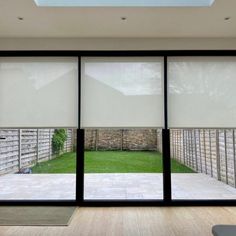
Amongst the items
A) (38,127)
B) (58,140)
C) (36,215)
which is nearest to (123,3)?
(38,127)

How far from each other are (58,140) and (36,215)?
4.25 feet

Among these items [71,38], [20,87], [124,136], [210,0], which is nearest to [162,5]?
[210,0]

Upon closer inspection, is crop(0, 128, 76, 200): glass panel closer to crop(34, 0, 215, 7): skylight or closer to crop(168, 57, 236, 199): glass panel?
crop(168, 57, 236, 199): glass panel

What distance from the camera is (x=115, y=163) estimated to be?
4789mm

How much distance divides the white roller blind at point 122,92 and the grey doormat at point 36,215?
142 cm

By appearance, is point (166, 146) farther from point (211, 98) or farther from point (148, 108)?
point (211, 98)

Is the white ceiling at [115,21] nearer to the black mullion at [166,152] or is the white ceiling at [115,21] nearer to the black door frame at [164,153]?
the black door frame at [164,153]

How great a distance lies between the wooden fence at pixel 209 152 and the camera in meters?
4.84

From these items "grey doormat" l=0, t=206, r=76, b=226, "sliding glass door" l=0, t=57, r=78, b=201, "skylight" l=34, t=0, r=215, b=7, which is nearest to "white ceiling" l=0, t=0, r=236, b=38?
"skylight" l=34, t=0, r=215, b=7

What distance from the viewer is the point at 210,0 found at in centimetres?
344

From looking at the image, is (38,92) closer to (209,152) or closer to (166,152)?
(166,152)

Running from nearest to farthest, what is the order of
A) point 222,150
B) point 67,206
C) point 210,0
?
point 210,0 → point 67,206 → point 222,150

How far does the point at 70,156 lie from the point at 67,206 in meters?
0.82

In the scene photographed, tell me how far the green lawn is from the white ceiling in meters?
2.00
